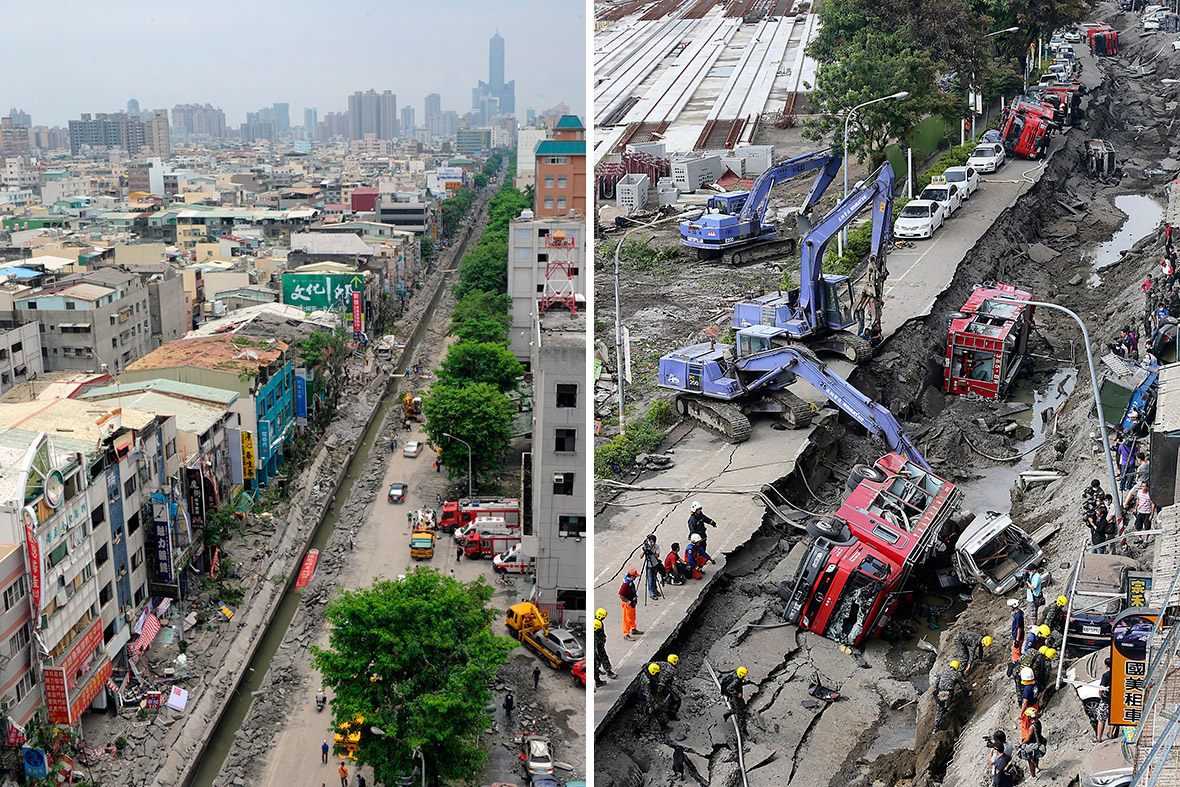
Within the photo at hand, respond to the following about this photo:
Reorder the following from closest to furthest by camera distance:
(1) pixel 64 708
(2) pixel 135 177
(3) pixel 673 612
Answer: (3) pixel 673 612, (1) pixel 64 708, (2) pixel 135 177

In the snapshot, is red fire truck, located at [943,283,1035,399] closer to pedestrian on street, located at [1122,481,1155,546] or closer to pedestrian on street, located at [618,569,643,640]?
pedestrian on street, located at [1122,481,1155,546]

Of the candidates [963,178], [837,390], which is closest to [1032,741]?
[837,390]

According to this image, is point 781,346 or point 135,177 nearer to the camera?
point 781,346

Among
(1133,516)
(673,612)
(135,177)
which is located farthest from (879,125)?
(135,177)

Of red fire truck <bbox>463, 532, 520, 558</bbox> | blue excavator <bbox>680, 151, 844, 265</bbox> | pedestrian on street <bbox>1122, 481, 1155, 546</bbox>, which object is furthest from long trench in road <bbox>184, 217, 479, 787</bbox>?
pedestrian on street <bbox>1122, 481, 1155, 546</bbox>

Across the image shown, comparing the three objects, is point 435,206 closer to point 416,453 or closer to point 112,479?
point 416,453

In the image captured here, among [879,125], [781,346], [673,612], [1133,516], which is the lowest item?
[673,612]
